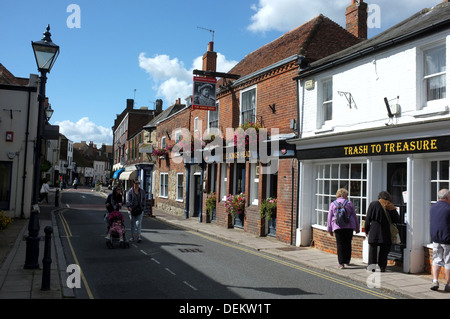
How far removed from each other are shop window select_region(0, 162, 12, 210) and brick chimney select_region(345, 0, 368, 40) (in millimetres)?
16175

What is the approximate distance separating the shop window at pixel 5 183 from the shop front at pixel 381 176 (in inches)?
519

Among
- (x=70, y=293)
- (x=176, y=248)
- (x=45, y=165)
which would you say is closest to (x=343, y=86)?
(x=176, y=248)

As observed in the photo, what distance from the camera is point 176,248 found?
11281 mm

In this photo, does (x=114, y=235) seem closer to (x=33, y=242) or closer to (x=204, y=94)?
(x=33, y=242)

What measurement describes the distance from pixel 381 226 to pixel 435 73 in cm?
355

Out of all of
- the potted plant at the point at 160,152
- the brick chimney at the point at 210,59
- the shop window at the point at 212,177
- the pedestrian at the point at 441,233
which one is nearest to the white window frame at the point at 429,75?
the pedestrian at the point at 441,233

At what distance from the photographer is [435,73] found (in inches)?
347

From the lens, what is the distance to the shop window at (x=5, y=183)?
59.1 feet

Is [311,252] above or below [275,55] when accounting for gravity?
below

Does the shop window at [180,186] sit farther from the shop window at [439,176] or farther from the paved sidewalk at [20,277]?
the shop window at [439,176]

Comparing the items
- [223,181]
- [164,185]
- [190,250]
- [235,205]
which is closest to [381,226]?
[190,250]

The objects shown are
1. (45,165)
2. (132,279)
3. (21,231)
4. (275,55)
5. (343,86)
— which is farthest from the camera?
(45,165)

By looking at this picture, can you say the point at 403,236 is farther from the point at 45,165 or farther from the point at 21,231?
the point at 45,165
